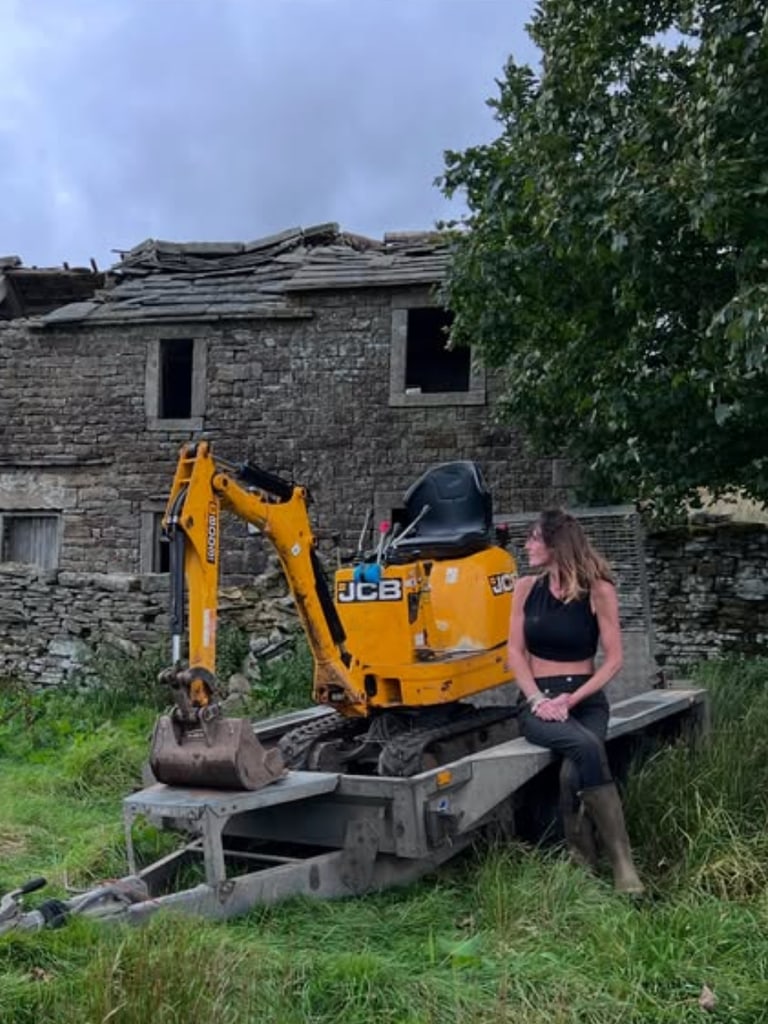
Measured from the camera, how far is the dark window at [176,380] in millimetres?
14742

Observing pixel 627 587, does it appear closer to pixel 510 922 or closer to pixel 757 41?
pixel 757 41

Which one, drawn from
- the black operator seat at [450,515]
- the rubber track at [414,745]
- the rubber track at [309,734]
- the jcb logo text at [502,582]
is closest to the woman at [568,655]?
the rubber track at [414,745]

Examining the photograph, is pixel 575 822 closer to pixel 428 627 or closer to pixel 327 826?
pixel 327 826

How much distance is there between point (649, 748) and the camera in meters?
6.26

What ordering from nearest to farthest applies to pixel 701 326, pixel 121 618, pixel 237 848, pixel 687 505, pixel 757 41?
pixel 237 848, pixel 757 41, pixel 701 326, pixel 687 505, pixel 121 618

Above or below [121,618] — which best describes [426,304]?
above

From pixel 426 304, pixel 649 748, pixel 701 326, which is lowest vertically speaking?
pixel 649 748

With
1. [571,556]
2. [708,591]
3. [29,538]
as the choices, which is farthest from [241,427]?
[571,556]

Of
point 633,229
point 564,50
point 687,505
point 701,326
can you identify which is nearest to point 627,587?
point 687,505

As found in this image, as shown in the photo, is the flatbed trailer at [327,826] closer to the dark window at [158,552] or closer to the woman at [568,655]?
the woman at [568,655]

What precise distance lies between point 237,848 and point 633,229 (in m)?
4.08

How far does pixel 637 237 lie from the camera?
6.56 m

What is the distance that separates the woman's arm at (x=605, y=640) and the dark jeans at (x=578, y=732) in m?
0.08

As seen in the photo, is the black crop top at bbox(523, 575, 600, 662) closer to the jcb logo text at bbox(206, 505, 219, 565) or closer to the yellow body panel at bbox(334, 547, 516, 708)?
the yellow body panel at bbox(334, 547, 516, 708)
